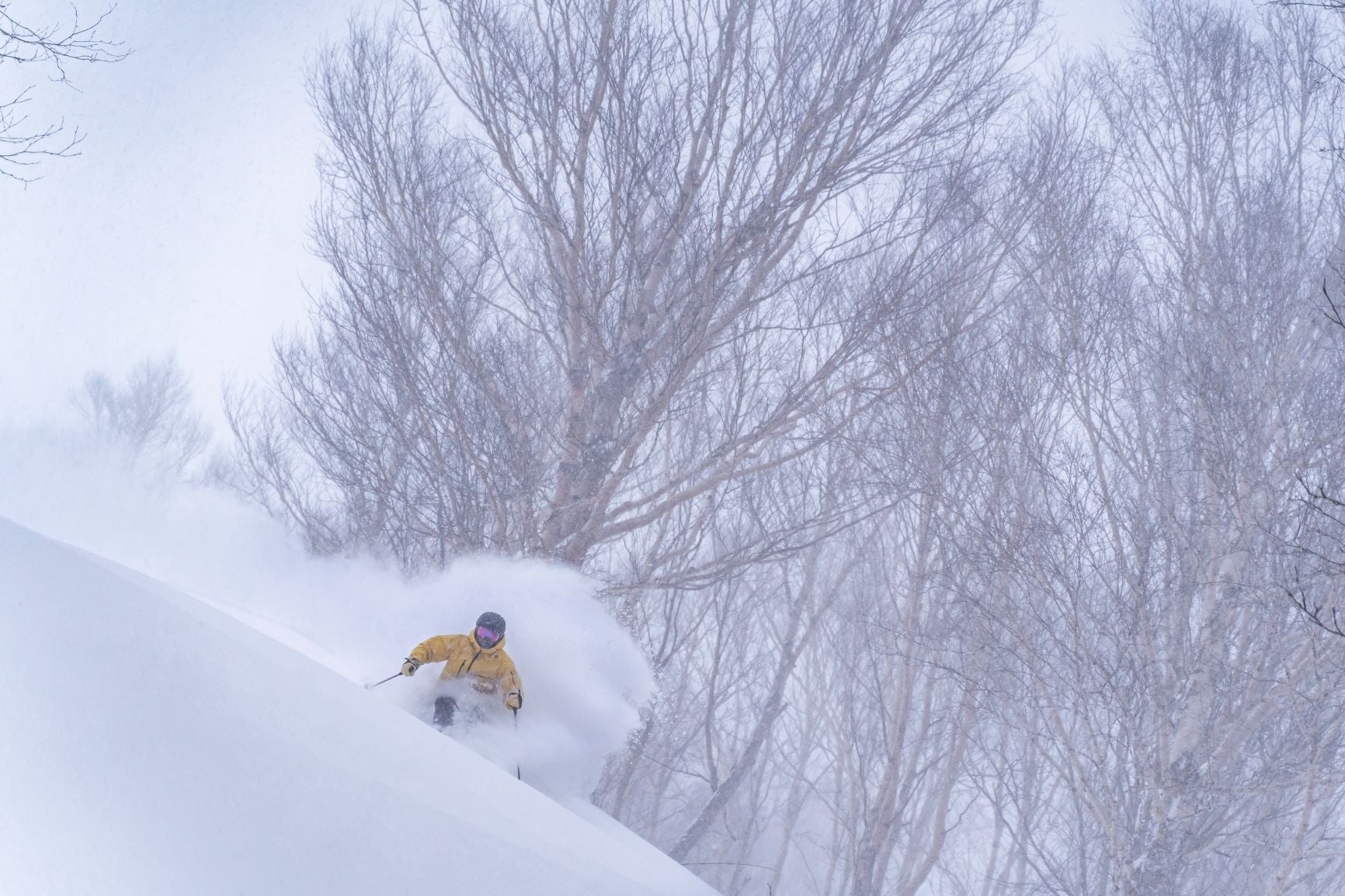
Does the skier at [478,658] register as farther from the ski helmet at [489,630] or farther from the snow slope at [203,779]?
the snow slope at [203,779]

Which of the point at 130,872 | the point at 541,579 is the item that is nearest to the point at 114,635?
the point at 130,872

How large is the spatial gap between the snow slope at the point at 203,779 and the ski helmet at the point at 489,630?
2.59 meters

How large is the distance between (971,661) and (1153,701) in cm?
206

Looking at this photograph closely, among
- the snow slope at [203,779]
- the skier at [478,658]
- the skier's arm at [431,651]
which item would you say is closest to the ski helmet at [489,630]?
the skier at [478,658]

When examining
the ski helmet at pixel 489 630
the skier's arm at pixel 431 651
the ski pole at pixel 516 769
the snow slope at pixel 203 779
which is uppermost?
the ski helmet at pixel 489 630

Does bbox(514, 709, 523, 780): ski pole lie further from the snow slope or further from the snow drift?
the snow slope

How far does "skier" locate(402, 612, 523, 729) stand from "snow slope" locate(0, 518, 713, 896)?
2.64 metres

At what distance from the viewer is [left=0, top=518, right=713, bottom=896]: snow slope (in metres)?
2.09

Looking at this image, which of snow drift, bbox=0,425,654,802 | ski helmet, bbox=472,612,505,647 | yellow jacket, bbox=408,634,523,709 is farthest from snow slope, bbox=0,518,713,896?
yellow jacket, bbox=408,634,523,709

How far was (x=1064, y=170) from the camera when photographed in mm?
7609

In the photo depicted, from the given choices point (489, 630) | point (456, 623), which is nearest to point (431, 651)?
point (489, 630)

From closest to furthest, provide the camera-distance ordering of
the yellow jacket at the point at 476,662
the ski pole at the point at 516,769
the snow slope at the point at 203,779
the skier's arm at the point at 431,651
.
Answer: the snow slope at the point at 203,779 < the ski pole at the point at 516,769 < the skier's arm at the point at 431,651 < the yellow jacket at the point at 476,662

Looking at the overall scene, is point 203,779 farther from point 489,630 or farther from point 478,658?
point 478,658

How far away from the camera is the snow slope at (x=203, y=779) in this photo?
209 cm
